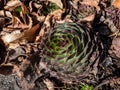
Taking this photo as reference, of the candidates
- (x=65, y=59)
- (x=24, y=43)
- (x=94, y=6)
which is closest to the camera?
(x=65, y=59)

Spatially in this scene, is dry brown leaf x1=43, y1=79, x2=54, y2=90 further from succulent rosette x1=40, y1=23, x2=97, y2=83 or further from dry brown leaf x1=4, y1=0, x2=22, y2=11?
dry brown leaf x1=4, y1=0, x2=22, y2=11

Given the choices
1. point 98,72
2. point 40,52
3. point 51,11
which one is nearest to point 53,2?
point 51,11

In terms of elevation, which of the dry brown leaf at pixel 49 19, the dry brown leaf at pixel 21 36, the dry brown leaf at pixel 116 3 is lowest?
the dry brown leaf at pixel 21 36

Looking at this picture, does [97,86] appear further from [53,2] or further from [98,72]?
[53,2]

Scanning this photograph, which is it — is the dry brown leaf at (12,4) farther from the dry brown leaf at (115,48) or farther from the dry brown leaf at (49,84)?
the dry brown leaf at (115,48)

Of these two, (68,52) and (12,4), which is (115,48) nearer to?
(68,52)

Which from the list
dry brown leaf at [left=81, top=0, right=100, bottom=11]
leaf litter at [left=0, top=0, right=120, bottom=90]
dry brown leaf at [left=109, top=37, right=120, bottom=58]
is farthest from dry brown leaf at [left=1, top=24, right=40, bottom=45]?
dry brown leaf at [left=109, top=37, right=120, bottom=58]

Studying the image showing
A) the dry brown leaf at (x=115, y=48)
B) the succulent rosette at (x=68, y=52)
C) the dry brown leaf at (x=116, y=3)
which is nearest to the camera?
the succulent rosette at (x=68, y=52)

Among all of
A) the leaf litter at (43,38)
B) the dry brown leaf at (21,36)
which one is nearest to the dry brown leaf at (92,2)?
the leaf litter at (43,38)

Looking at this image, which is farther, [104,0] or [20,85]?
[104,0]
